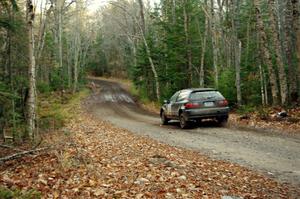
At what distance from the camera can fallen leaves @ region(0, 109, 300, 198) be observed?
6.19 meters

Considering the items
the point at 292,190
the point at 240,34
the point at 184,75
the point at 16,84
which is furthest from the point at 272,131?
the point at 240,34

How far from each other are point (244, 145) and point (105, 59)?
2859 inches

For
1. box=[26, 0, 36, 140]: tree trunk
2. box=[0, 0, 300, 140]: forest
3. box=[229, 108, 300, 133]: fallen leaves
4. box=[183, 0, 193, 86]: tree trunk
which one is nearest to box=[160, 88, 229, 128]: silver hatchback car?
box=[229, 108, 300, 133]: fallen leaves

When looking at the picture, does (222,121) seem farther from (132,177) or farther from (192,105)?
(132,177)

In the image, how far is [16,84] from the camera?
52.5 feet

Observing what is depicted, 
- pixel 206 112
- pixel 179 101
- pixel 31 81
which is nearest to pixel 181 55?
pixel 179 101

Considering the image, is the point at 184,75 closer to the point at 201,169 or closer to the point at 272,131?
the point at 272,131

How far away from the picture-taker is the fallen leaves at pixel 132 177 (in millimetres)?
6188

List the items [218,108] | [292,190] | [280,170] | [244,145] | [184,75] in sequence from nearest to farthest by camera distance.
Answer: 1. [292,190]
2. [280,170]
3. [244,145]
4. [218,108]
5. [184,75]

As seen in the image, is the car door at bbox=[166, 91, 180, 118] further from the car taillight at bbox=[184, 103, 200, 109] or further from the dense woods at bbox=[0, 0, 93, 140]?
the dense woods at bbox=[0, 0, 93, 140]

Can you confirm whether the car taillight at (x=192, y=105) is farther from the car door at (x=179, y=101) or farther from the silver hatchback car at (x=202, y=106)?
the car door at (x=179, y=101)

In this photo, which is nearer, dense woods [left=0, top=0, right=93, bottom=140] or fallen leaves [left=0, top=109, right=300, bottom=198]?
fallen leaves [left=0, top=109, right=300, bottom=198]

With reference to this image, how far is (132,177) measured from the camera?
7004 mm

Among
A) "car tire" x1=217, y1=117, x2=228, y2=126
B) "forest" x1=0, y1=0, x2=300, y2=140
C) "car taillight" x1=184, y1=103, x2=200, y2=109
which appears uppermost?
"forest" x1=0, y1=0, x2=300, y2=140
